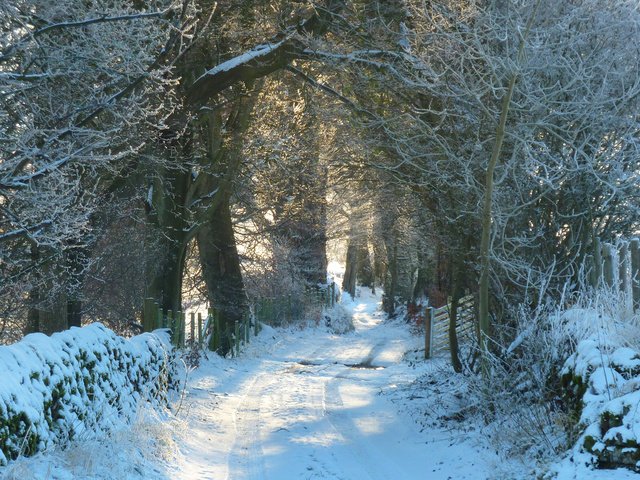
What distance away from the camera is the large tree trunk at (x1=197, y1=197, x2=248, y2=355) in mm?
19953

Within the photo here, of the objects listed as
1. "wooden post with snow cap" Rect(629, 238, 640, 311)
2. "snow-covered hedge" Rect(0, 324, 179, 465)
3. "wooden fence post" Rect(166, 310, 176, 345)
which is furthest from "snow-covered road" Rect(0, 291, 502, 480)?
"wooden post with snow cap" Rect(629, 238, 640, 311)

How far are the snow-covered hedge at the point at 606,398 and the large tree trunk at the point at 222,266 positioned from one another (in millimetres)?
13986

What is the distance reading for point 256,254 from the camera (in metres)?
25.1

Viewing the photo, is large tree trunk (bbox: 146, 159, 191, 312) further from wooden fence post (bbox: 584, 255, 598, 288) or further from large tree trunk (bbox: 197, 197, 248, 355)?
wooden fence post (bbox: 584, 255, 598, 288)

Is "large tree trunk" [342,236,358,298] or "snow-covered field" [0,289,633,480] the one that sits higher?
"large tree trunk" [342,236,358,298]

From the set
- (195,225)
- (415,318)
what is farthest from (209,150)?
(415,318)

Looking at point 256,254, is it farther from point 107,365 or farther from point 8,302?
point 107,365

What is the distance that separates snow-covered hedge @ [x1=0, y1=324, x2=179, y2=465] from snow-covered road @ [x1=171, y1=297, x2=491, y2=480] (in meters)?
0.93

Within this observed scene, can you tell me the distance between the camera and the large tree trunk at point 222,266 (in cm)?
1995

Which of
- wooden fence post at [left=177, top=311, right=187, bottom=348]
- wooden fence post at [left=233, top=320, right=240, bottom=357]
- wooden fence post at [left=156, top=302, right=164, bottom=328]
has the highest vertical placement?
wooden fence post at [left=156, top=302, right=164, bottom=328]

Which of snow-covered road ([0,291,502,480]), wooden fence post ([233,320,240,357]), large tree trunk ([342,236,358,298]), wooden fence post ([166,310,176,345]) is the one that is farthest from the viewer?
large tree trunk ([342,236,358,298])

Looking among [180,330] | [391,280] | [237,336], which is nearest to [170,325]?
[180,330]

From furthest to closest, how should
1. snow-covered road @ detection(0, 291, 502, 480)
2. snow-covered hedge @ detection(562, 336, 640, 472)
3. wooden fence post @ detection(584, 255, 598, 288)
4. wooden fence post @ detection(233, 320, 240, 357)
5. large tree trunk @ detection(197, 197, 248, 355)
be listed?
large tree trunk @ detection(197, 197, 248, 355), wooden fence post @ detection(233, 320, 240, 357), wooden fence post @ detection(584, 255, 598, 288), snow-covered road @ detection(0, 291, 502, 480), snow-covered hedge @ detection(562, 336, 640, 472)

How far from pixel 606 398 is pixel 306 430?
5287 mm
